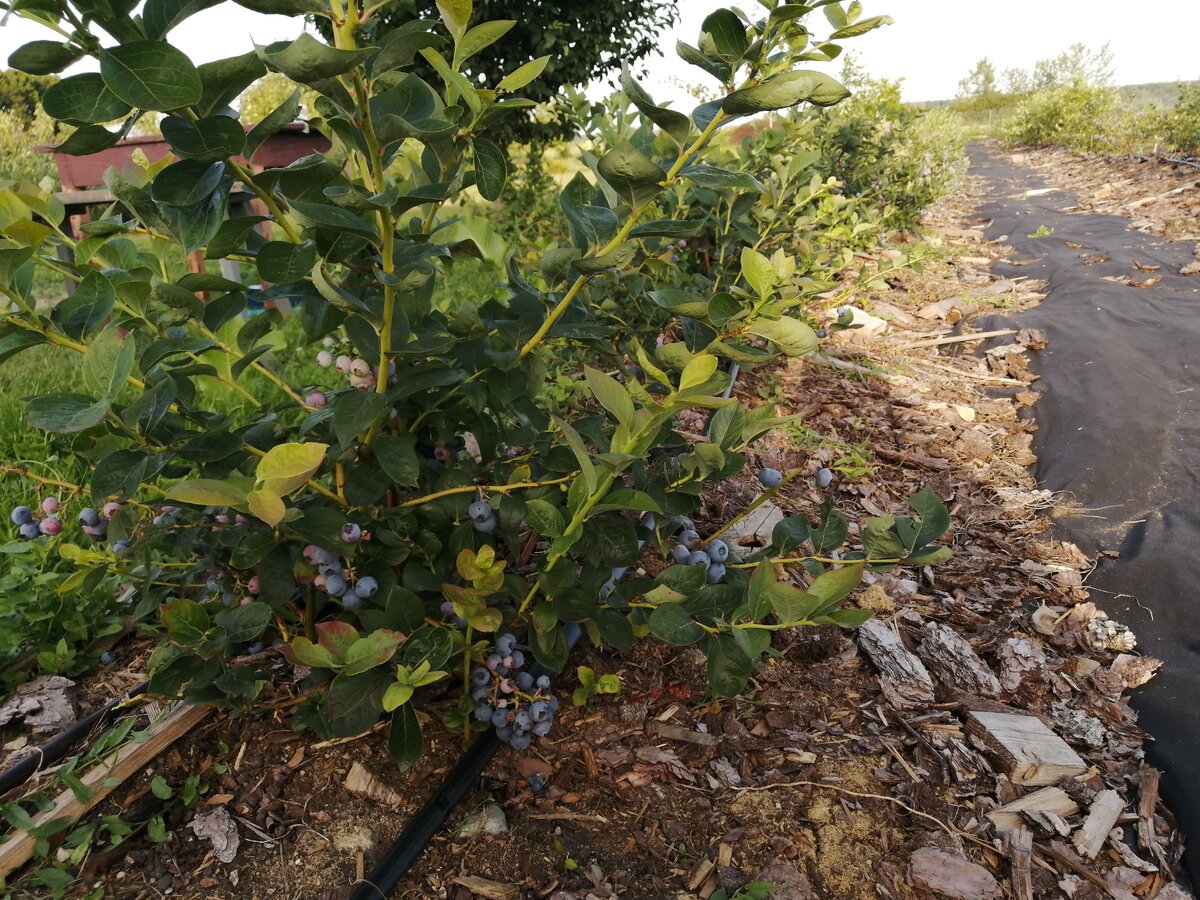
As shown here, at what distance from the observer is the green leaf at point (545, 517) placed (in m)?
1.09

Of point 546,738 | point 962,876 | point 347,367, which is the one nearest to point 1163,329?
point 962,876

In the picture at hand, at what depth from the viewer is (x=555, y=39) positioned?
21.4 ft

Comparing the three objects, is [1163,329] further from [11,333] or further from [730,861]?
[11,333]

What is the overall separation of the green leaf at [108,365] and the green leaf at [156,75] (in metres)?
0.31

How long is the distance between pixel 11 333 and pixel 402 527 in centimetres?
59

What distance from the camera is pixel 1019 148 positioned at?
2103 cm

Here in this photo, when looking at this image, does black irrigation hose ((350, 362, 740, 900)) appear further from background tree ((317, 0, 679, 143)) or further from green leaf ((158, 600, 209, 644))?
background tree ((317, 0, 679, 143))

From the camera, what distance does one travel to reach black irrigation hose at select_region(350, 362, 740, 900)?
1252mm

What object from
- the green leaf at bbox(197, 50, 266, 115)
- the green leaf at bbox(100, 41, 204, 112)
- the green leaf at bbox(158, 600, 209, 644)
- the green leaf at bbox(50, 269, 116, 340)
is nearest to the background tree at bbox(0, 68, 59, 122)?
the green leaf at bbox(50, 269, 116, 340)

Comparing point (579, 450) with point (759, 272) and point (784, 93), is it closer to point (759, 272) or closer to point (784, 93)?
point (759, 272)

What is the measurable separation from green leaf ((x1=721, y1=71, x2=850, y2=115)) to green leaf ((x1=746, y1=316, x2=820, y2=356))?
0.26 m

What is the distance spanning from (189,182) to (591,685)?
1051 millimetres

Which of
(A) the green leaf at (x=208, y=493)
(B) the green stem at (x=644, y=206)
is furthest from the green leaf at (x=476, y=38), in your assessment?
(A) the green leaf at (x=208, y=493)

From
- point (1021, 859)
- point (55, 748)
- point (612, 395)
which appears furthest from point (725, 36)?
point (55, 748)
